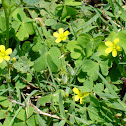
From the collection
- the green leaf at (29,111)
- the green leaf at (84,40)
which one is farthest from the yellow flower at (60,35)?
the green leaf at (29,111)

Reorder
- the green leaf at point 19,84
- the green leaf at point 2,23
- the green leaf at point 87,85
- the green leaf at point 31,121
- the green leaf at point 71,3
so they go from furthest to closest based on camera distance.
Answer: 1. the green leaf at point 71,3
2. the green leaf at point 2,23
3. the green leaf at point 19,84
4. the green leaf at point 87,85
5. the green leaf at point 31,121

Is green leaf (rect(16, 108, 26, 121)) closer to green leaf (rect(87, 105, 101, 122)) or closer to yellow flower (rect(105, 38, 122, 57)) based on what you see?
green leaf (rect(87, 105, 101, 122))

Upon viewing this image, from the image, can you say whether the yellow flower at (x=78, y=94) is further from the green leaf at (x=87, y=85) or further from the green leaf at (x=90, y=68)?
the green leaf at (x=90, y=68)

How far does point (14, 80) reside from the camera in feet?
8.09

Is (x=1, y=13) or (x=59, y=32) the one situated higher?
(x=1, y=13)

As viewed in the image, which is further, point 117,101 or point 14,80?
point 14,80

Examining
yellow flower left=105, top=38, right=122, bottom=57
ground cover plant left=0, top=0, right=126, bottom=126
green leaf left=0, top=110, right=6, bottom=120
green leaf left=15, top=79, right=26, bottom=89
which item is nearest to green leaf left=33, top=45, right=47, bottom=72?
ground cover plant left=0, top=0, right=126, bottom=126

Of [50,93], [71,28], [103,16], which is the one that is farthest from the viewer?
[103,16]

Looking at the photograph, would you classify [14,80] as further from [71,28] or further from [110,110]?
[110,110]

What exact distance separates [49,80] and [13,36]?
77 cm

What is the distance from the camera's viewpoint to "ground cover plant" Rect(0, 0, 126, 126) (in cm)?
218

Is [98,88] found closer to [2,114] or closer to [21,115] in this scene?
[21,115]

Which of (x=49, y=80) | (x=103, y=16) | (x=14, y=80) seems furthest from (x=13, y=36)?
(x=103, y=16)

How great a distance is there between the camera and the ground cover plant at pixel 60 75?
2.18m
